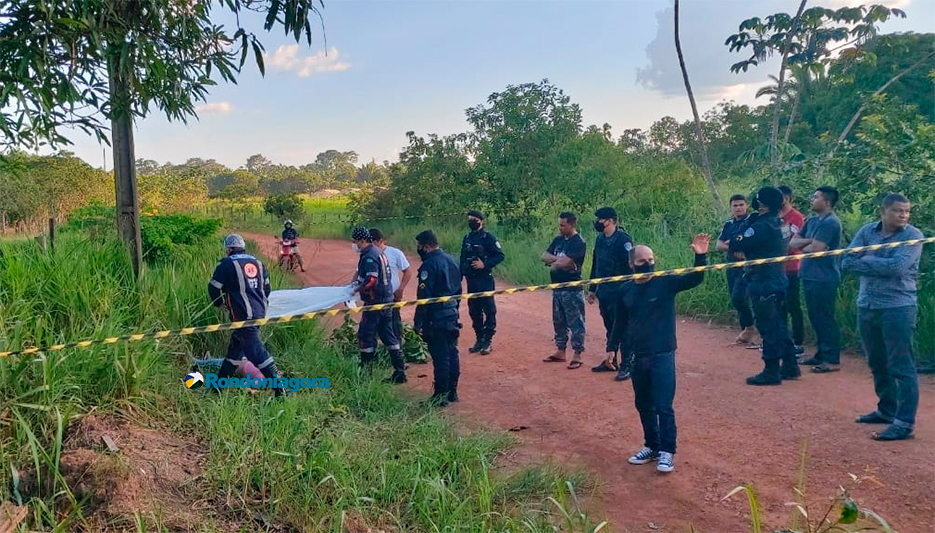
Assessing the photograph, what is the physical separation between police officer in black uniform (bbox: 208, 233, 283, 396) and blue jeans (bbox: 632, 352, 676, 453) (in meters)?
2.83

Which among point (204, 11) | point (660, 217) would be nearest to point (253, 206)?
point (660, 217)

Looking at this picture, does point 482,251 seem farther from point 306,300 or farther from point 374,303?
point 306,300

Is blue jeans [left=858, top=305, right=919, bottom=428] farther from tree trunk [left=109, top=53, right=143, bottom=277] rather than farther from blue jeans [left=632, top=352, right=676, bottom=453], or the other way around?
tree trunk [left=109, top=53, right=143, bottom=277]

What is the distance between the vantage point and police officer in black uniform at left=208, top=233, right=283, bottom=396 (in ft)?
18.3

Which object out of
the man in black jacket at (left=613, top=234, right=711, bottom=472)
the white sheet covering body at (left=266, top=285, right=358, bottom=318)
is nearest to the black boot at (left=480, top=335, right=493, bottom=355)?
the white sheet covering body at (left=266, top=285, right=358, bottom=318)

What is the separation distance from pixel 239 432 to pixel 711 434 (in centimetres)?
333

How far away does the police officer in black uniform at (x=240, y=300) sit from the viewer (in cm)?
559

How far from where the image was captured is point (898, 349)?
4730mm

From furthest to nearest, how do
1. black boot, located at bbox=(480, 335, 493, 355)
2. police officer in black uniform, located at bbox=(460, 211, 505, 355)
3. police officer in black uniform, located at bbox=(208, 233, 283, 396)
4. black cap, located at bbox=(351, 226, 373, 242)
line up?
black boot, located at bbox=(480, 335, 493, 355)
police officer in black uniform, located at bbox=(460, 211, 505, 355)
black cap, located at bbox=(351, 226, 373, 242)
police officer in black uniform, located at bbox=(208, 233, 283, 396)

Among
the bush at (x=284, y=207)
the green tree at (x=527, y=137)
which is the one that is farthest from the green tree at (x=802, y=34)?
the bush at (x=284, y=207)

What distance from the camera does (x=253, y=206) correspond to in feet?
92.6

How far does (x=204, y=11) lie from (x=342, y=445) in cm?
361

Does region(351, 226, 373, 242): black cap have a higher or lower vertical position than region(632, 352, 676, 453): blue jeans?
higher

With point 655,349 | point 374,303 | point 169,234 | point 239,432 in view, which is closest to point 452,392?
point 374,303
